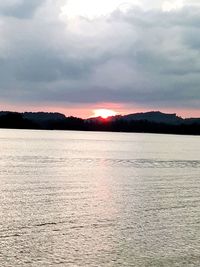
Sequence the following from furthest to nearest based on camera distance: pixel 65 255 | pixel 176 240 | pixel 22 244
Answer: pixel 176 240
pixel 22 244
pixel 65 255

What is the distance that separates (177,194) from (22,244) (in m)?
17.6

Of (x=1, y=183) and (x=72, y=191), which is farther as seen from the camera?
(x=1, y=183)

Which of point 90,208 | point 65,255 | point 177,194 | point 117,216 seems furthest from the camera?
point 177,194

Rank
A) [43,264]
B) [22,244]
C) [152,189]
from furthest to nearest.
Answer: [152,189]
[22,244]
[43,264]

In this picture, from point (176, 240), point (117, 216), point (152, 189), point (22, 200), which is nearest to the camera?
point (176, 240)

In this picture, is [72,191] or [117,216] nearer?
[117,216]

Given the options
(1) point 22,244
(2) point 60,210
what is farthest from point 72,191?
(1) point 22,244

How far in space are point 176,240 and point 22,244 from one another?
6.12 metres

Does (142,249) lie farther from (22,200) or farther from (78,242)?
(22,200)

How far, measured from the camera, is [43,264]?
45.8 feet

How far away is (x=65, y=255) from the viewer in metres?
15.1

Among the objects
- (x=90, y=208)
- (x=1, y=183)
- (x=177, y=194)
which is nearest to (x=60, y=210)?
(x=90, y=208)

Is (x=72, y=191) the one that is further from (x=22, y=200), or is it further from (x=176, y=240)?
(x=176, y=240)

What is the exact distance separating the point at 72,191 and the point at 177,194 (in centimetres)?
754
